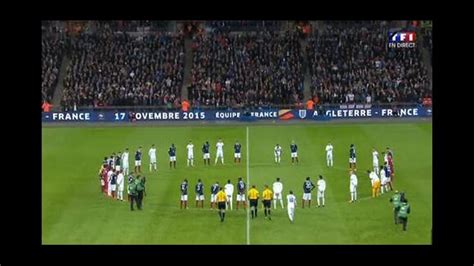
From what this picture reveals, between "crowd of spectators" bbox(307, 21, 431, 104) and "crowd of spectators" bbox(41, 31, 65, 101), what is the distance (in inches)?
316

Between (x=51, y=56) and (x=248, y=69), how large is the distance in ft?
20.7

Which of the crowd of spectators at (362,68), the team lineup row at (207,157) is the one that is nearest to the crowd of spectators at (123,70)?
the crowd of spectators at (362,68)

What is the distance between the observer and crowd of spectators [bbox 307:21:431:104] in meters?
25.6

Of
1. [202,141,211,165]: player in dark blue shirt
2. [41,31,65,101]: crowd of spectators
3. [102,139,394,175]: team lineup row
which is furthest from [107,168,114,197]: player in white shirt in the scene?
[41,31,65,101]: crowd of spectators

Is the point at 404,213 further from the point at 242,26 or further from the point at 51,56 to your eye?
the point at 51,56

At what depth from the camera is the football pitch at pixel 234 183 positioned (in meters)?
15.2

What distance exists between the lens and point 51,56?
89.2ft

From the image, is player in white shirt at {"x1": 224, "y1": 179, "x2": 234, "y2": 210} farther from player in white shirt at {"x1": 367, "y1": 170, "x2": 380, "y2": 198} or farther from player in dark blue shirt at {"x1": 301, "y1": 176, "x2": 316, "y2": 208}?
player in white shirt at {"x1": 367, "y1": 170, "x2": 380, "y2": 198}

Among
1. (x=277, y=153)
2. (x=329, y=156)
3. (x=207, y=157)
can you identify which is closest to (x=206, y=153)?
(x=207, y=157)

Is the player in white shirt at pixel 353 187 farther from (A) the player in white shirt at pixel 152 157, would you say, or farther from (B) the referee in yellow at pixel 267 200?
(A) the player in white shirt at pixel 152 157

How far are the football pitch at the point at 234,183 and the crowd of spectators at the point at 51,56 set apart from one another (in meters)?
3.09

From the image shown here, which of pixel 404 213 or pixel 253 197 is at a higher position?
pixel 253 197
